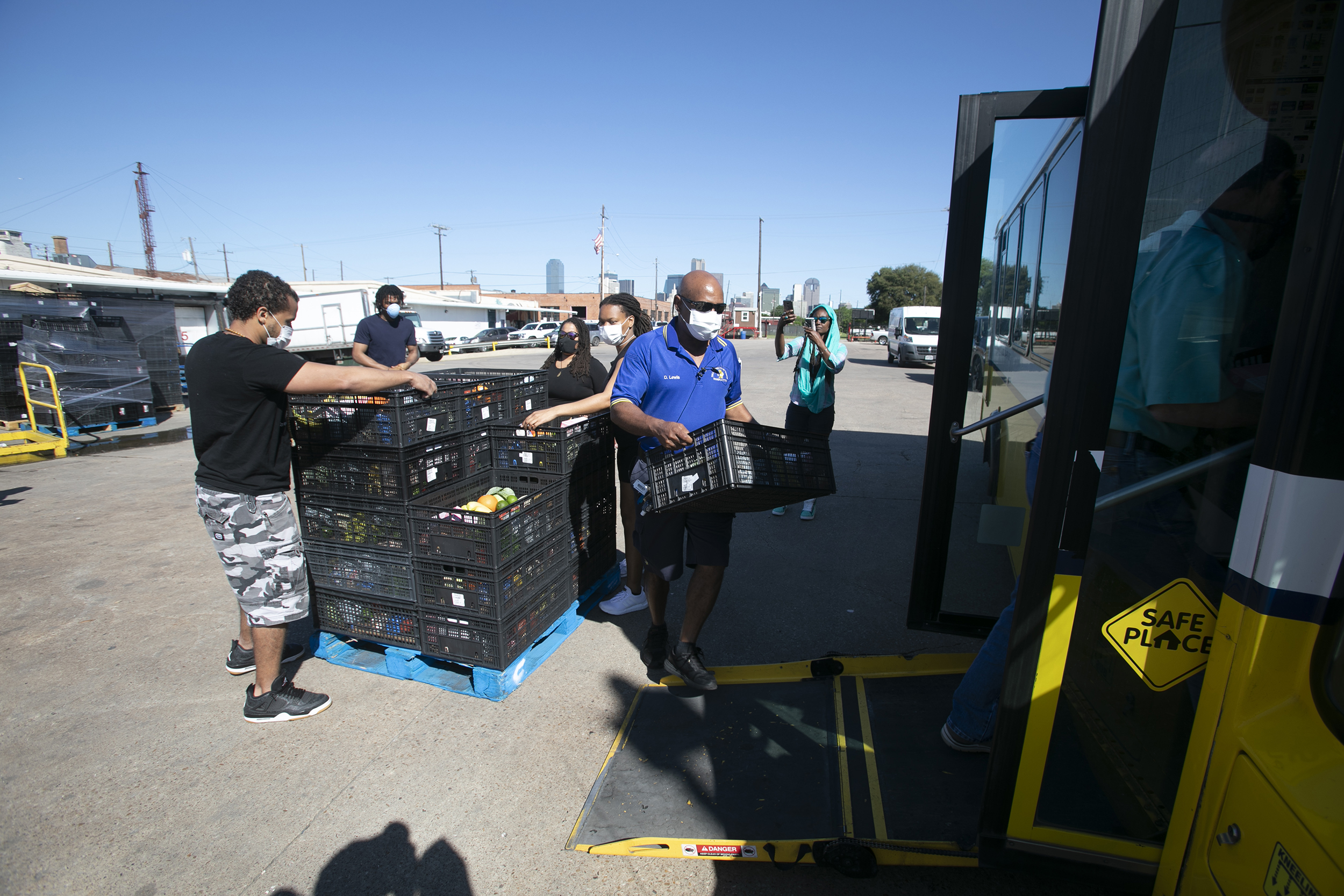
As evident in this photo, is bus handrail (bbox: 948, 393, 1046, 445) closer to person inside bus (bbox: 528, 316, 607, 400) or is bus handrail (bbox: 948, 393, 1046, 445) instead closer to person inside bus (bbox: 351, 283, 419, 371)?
person inside bus (bbox: 528, 316, 607, 400)

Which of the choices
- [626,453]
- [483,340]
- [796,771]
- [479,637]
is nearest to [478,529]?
[479,637]

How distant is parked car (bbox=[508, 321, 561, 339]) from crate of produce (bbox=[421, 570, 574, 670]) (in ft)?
120

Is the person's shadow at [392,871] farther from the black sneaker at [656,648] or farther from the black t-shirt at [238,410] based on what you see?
the black t-shirt at [238,410]

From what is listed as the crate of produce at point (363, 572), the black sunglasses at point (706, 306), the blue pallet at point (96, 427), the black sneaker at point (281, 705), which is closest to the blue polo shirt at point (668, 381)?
the black sunglasses at point (706, 306)

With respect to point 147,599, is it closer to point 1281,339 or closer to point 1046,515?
point 1046,515

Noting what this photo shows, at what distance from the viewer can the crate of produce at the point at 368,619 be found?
3.43 metres

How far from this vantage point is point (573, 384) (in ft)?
15.0

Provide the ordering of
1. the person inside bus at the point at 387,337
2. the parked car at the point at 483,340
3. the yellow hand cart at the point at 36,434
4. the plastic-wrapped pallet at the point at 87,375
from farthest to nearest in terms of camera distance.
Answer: the parked car at the point at 483,340
the plastic-wrapped pallet at the point at 87,375
the yellow hand cart at the point at 36,434
the person inside bus at the point at 387,337

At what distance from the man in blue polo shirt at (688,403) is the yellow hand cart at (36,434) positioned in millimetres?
10027

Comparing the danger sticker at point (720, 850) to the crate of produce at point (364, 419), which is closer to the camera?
the danger sticker at point (720, 850)

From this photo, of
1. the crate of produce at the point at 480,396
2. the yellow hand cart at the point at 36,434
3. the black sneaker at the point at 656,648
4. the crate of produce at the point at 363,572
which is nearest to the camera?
the crate of produce at the point at 363,572

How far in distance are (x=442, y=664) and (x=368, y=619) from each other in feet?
1.57

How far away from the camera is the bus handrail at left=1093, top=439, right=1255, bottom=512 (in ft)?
5.25

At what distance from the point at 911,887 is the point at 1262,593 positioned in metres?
1.54
